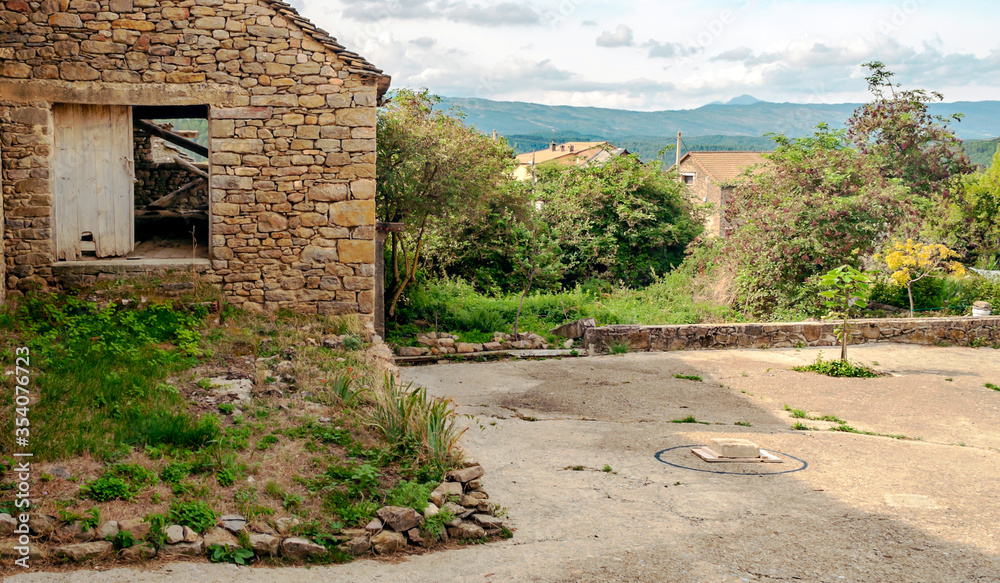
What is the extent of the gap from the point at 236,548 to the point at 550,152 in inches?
2174

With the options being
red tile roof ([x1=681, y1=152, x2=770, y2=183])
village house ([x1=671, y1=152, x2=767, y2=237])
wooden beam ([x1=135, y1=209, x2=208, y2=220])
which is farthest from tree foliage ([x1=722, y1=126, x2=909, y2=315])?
red tile roof ([x1=681, y1=152, x2=770, y2=183])

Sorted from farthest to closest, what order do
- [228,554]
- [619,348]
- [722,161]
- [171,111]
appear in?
[722,161] → [619,348] → [171,111] → [228,554]

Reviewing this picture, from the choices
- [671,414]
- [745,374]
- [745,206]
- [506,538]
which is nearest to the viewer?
[506,538]

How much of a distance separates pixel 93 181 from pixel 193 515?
6.77m

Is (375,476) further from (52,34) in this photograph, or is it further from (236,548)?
(52,34)

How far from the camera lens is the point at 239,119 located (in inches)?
380

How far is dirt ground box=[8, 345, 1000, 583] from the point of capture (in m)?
4.61

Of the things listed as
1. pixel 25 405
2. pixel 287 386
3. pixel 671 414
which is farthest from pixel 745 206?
pixel 25 405

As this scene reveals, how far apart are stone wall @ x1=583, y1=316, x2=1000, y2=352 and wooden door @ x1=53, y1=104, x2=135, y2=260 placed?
25.1 feet

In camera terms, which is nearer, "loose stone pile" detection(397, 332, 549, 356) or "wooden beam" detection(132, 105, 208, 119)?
"wooden beam" detection(132, 105, 208, 119)

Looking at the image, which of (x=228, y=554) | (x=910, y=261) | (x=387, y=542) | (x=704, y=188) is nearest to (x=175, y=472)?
(x=228, y=554)

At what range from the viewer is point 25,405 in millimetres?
5988

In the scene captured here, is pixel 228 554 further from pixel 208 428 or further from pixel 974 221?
pixel 974 221

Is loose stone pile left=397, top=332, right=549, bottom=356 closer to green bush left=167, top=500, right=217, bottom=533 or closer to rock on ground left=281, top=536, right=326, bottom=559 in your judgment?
green bush left=167, top=500, right=217, bottom=533
